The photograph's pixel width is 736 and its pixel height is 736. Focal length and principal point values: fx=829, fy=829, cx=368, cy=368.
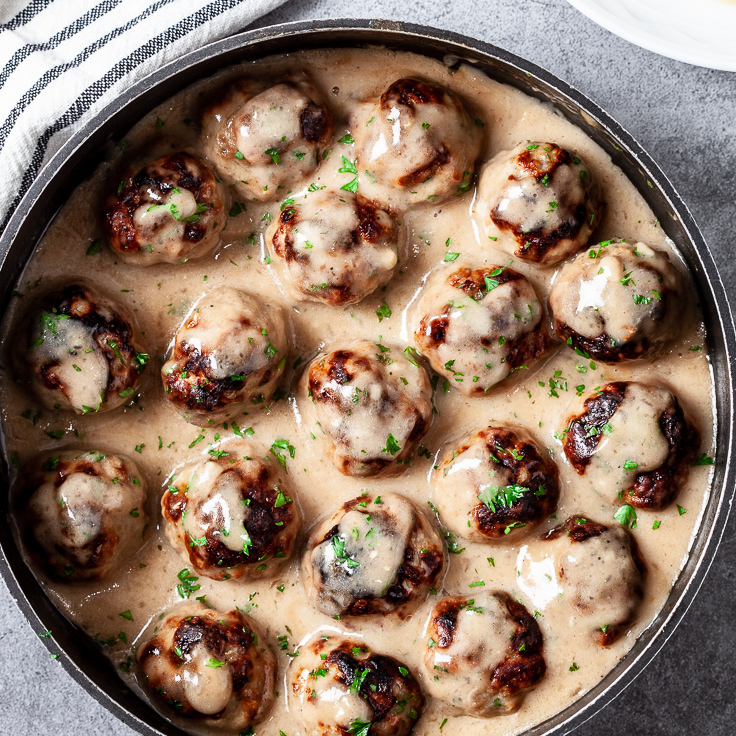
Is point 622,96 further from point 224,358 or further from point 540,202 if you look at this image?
point 224,358

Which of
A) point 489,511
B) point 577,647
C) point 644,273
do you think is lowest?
point 577,647

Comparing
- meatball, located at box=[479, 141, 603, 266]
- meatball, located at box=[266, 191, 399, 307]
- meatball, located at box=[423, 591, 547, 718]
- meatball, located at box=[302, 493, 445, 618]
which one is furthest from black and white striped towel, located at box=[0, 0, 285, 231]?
meatball, located at box=[423, 591, 547, 718]

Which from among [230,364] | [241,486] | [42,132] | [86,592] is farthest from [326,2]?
[86,592]

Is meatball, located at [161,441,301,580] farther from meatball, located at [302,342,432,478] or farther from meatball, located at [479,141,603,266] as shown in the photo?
meatball, located at [479,141,603,266]

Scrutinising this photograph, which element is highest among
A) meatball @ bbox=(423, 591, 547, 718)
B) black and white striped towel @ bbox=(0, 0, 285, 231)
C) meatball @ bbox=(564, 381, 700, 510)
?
black and white striped towel @ bbox=(0, 0, 285, 231)

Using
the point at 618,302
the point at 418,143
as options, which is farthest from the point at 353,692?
the point at 418,143

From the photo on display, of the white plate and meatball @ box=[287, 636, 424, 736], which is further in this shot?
the white plate

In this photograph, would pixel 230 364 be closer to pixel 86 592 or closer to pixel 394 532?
pixel 394 532
